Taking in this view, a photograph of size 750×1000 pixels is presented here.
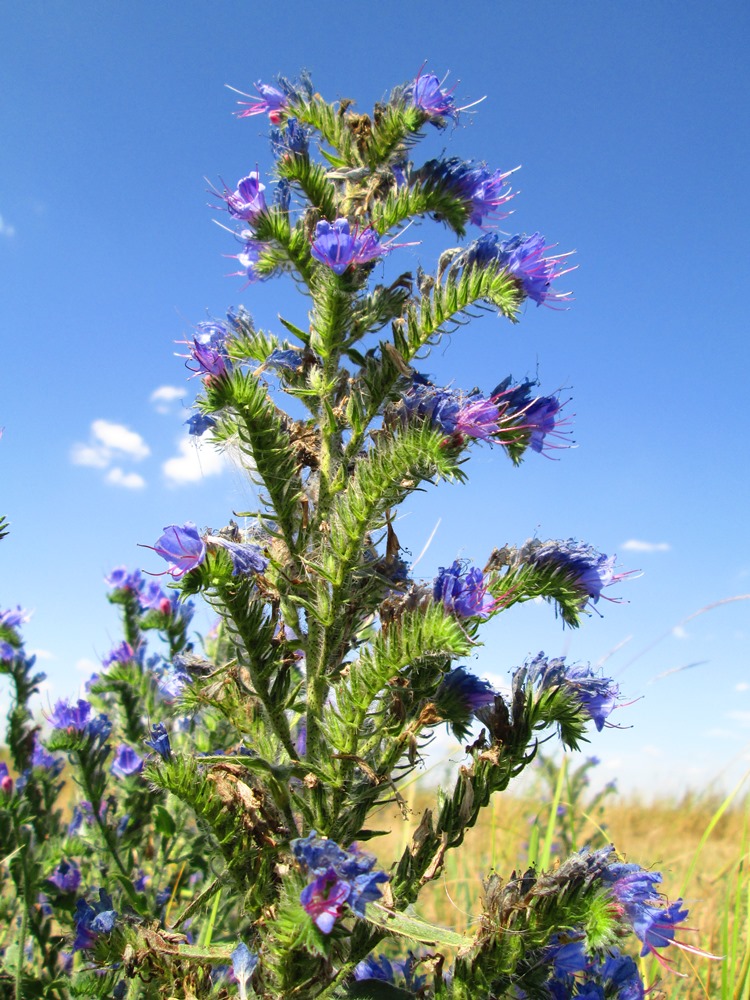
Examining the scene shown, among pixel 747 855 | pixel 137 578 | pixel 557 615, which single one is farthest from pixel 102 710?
pixel 747 855

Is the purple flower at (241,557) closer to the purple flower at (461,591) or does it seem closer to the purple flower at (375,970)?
the purple flower at (461,591)

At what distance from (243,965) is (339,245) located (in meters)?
1.71

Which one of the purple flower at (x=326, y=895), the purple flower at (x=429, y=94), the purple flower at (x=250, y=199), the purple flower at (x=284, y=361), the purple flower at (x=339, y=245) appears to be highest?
the purple flower at (x=429, y=94)

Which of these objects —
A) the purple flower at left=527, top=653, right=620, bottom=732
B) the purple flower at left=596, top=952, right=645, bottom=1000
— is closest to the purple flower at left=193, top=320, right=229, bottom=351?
the purple flower at left=527, top=653, right=620, bottom=732

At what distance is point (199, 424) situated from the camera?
239cm

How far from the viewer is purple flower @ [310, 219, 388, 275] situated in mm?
2045

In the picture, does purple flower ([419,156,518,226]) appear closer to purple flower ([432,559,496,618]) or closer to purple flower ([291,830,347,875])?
purple flower ([432,559,496,618])

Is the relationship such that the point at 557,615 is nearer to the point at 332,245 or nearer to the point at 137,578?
the point at 332,245

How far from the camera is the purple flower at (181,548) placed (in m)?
1.92

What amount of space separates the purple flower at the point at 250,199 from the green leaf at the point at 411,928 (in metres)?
1.80

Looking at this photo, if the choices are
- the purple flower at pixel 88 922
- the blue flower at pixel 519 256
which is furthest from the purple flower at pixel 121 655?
the blue flower at pixel 519 256

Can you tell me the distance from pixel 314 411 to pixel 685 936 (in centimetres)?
335

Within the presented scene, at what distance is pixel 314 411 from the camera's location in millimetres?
2281

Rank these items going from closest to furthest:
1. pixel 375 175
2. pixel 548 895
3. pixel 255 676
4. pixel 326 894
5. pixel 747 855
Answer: pixel 326 894, pixel 548 895, pixel 255 676, pixel 375 175, pixel 747 855
